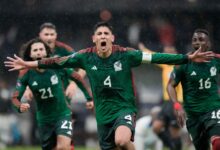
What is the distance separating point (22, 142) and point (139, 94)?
272cm

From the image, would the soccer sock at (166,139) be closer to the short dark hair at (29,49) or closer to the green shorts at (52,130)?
the green shorts at (52,130)

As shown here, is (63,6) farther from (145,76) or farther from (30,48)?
(30,48)

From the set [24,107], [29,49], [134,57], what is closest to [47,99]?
[24,107]

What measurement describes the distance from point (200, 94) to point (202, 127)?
434 millimetres

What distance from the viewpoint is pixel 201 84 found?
12.2m

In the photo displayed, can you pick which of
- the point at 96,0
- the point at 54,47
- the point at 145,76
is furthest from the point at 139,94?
the point at 54,47

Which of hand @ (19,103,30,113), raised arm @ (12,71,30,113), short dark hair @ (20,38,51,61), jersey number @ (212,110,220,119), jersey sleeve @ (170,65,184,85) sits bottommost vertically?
jersey number @ (212,110,220,119)

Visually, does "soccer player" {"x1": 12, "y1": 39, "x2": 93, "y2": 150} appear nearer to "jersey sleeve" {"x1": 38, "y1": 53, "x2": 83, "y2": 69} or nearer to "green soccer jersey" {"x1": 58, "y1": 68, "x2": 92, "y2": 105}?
"green soccer jersey" {"x1": 58, "y1": 68, "x2": 92, "y2": 105}

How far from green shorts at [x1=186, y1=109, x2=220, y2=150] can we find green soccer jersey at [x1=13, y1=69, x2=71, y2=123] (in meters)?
1.70

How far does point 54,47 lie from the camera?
1370cm

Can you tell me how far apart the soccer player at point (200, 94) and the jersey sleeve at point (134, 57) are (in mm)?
1024

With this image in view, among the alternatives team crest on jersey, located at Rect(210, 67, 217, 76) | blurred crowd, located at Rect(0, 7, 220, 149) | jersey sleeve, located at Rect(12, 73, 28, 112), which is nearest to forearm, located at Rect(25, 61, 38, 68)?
jersey sleeve, located at Rect(12, 73, 28, 112)

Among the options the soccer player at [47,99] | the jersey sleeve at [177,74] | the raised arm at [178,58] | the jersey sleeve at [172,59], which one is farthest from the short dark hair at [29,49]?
the jersey sleeve at [172,59]

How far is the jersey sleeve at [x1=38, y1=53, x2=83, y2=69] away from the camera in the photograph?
1131 cm
